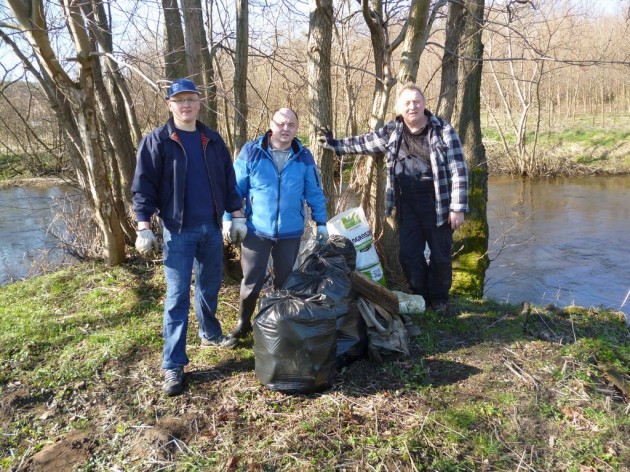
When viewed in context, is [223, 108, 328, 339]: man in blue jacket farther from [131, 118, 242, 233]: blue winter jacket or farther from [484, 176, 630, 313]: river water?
[484, 176, 630, 313]: river water

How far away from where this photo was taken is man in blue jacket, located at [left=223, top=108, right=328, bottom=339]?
11.0 feet

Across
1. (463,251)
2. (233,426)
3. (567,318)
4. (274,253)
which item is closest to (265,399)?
(233,426)

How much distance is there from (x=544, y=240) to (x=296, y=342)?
846 cm

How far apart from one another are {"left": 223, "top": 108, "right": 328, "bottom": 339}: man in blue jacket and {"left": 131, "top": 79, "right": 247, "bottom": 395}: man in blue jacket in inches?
7.5

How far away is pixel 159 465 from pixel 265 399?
710mm

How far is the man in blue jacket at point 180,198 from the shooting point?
115 inches

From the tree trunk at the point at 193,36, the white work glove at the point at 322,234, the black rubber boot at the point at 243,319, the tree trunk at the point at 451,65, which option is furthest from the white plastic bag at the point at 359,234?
the tree trunk at the point at 451,65

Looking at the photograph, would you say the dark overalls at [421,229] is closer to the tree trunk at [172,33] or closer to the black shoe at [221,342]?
the black shoe at [221,342]

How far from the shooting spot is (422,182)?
12.6ft

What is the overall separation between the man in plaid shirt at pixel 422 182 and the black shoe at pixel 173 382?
206cm

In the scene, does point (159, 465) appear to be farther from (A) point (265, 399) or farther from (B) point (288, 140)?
(B) point (288, 140)

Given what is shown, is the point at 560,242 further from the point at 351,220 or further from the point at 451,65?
the point at 351,220

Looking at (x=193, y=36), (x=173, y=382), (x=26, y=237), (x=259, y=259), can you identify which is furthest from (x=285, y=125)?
(x=26, y=237)

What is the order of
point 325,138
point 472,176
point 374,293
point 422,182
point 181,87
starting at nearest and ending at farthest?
point 181,87
point 374,293
point 422,182
point 325,138
point 472,176
